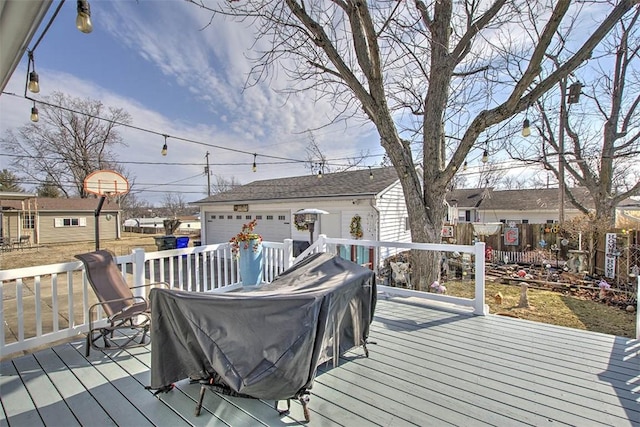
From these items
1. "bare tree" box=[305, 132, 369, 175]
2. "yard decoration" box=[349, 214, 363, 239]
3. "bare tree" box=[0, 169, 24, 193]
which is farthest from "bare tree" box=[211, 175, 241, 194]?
"yard decoration" box=[349, 214, 363, 239]

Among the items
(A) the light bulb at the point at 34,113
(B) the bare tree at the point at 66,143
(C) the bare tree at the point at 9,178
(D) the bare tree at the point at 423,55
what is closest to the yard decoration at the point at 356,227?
(D) the bare tree at the point at 423,55

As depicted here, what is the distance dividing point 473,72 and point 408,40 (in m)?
1.51

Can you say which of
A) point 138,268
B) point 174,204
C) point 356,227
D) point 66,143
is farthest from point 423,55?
point 174,204

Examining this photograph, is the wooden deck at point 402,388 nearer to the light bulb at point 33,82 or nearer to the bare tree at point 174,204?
the light bulb at point 33,82

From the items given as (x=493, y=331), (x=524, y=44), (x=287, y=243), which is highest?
(x=524, y=44)

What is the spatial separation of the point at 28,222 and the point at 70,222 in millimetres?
2081

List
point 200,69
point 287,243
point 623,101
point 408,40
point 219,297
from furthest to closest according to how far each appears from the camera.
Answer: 1. point 623,101
2. point 200,69
3. point 408,40
4. point 287,243
5. point 219,297

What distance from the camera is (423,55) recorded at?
6.28 m

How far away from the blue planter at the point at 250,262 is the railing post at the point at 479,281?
3.17 meters

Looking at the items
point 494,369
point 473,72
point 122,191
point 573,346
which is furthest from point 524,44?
point 122,191

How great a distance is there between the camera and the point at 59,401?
211 centimetres

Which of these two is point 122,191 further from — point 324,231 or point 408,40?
point 324,231

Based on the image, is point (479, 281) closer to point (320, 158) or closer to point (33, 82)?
point (33, 82)

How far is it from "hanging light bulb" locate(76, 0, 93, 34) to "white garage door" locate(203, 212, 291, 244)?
9.51 m
